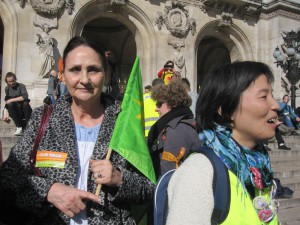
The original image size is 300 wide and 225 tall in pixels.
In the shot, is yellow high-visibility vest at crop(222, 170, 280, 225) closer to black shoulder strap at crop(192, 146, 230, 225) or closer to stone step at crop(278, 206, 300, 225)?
black shoulder strap at crop(192, 146, 230, 225)

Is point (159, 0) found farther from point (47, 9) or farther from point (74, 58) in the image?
point (74, 58)

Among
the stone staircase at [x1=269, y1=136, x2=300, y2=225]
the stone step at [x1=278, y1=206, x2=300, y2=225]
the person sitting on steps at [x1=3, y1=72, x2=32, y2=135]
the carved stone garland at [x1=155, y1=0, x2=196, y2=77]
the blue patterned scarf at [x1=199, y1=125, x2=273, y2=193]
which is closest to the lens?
the blue patterned scarf at [x1=199, y1=125, x2=273, y2=193]

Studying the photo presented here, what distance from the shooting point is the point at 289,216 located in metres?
4.98

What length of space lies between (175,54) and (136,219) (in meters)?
12.4

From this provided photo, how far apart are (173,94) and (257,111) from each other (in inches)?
72.1

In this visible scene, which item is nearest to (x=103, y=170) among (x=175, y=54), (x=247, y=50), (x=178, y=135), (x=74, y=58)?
(x=74, y=58)

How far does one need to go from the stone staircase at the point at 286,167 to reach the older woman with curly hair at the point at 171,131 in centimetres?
261

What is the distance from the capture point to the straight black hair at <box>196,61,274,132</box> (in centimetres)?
150

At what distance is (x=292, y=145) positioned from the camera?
10758mm

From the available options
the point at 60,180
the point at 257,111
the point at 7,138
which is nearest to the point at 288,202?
the point at 257,111

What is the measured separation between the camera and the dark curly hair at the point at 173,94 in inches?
130

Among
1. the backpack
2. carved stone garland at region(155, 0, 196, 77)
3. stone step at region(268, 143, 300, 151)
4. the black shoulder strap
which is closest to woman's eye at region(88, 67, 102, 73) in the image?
the backpack

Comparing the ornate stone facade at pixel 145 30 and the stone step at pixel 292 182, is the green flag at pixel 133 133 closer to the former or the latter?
the stone step at pixel 292 182

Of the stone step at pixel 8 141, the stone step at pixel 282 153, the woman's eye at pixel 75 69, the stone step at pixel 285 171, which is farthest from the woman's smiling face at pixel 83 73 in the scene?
the stone step at pixel 282 153
